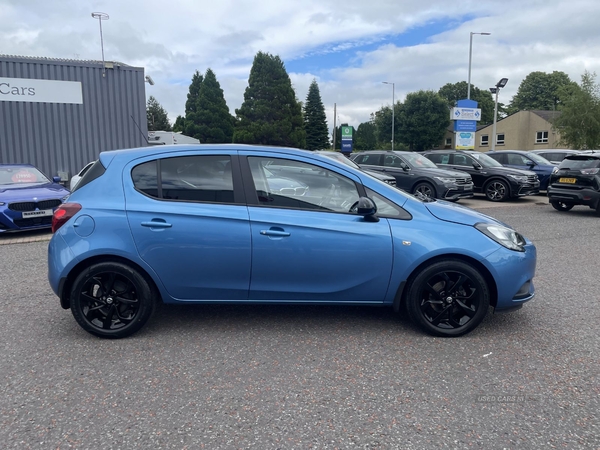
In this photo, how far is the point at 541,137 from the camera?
170 feet

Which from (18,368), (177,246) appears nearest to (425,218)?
(177,246)

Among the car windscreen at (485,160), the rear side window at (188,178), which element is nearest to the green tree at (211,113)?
the car windscreen at (485,160)

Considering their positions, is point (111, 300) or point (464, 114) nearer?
point (111, 300)

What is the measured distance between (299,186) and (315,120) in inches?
2657

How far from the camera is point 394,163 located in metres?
14.8

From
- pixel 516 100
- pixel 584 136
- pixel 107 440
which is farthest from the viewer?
pixel 516 100

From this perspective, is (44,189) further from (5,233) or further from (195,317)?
(195,317)

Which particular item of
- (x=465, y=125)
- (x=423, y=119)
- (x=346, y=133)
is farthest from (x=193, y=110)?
(x=465, y=125)

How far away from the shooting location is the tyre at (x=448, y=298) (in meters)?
3.87

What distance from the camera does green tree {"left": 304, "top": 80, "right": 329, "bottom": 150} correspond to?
6975 cm

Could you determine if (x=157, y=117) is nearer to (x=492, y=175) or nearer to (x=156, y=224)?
(x=492, y=175)

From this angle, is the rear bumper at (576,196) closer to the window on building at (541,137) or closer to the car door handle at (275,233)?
the car door handle at (275,233)

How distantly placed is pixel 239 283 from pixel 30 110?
47.1 ft

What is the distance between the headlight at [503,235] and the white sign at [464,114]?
25129 mm
